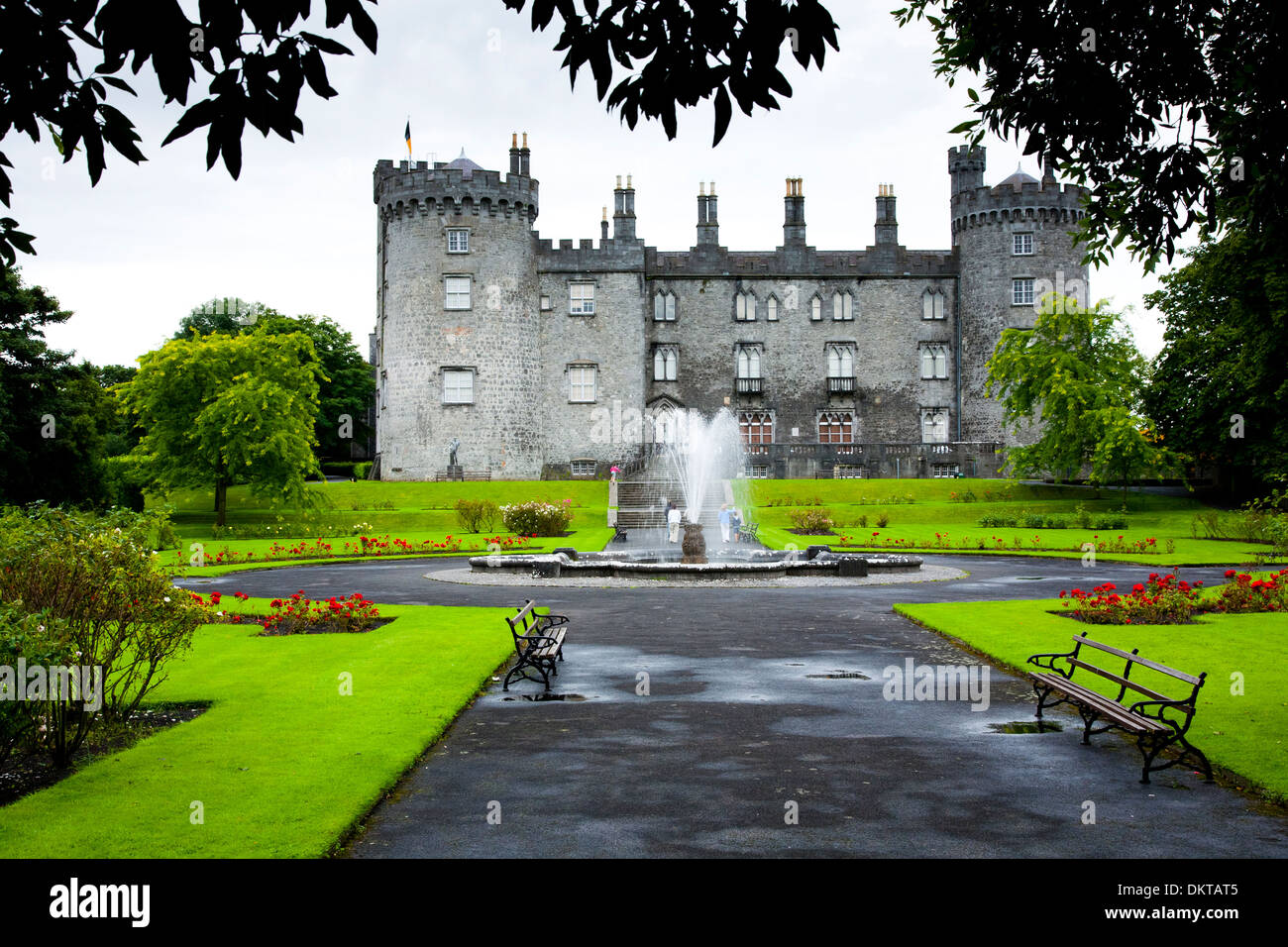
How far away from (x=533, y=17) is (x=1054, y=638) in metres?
11.3

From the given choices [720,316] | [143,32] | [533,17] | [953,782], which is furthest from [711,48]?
[720,316]

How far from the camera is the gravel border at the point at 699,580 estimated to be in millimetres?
20891

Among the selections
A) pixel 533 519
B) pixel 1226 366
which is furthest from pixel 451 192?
pixel 1226 366

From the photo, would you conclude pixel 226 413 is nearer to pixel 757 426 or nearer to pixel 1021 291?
pixel 757 426

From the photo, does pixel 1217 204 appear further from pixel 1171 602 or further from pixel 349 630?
pixel 349 630

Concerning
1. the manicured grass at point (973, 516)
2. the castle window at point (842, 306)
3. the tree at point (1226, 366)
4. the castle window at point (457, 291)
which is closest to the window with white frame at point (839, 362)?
the castle window at point (842, 306)

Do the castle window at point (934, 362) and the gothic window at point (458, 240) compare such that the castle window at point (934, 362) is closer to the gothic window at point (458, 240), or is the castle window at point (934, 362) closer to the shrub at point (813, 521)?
the shrub at point (813, 521)

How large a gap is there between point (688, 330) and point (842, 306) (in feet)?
27.2

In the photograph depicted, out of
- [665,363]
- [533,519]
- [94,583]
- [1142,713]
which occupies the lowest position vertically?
[1142,713]

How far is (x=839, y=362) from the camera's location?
180ft

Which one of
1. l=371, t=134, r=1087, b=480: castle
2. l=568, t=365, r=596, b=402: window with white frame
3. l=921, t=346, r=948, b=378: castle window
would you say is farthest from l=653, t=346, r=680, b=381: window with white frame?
l=921, t=346, r=948, b=378: castle window

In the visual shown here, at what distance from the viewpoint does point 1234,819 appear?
6.65m

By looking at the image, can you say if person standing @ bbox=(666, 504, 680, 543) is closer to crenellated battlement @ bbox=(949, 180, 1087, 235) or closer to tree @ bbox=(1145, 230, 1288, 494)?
tree @ bbox=(1145, 230, 1288, 494)

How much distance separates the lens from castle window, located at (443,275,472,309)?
4962 centimetres
